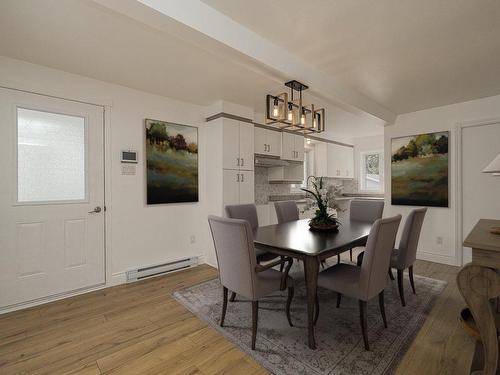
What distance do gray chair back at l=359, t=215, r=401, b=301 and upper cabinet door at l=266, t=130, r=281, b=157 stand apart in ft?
8.82

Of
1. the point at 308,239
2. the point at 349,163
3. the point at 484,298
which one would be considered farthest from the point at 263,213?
the point at 484,298

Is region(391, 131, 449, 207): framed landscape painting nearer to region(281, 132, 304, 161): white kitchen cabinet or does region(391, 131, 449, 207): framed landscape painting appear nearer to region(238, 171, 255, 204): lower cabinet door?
region(281, 132, 304, 161): white kitchen cabinet

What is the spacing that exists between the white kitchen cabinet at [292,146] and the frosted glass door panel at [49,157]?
9.89 feet

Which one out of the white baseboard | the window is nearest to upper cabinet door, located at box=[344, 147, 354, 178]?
the window

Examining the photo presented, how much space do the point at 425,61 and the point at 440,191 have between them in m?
2.20

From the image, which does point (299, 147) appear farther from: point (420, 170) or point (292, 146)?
point (420, 170)

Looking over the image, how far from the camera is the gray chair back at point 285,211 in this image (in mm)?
3404

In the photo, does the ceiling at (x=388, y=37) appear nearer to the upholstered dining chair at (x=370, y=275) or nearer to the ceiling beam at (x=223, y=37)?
the ceiling beam at (x=223, y=37)

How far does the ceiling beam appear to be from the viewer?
152cm

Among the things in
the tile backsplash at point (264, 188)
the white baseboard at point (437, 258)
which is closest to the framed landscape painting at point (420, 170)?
the white baseboard at point (437, 258)

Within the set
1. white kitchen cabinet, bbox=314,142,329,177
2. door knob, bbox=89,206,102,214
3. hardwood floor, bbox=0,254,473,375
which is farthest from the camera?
white kitchen cabinet, bbox=314,142,329,177

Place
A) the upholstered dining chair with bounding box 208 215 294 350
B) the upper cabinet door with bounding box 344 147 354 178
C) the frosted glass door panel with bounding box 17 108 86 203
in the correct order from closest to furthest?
the upholstered dining chair with bounding box 208 215 294 350 < the frosted glass door panel with bounding box 17 108 86 203 < the upper cabinet door with bounding box 344 147 354 178

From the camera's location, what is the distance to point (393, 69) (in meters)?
2.65

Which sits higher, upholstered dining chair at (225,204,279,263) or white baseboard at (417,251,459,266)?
upholstered dining chair at (225,204,279,263)
